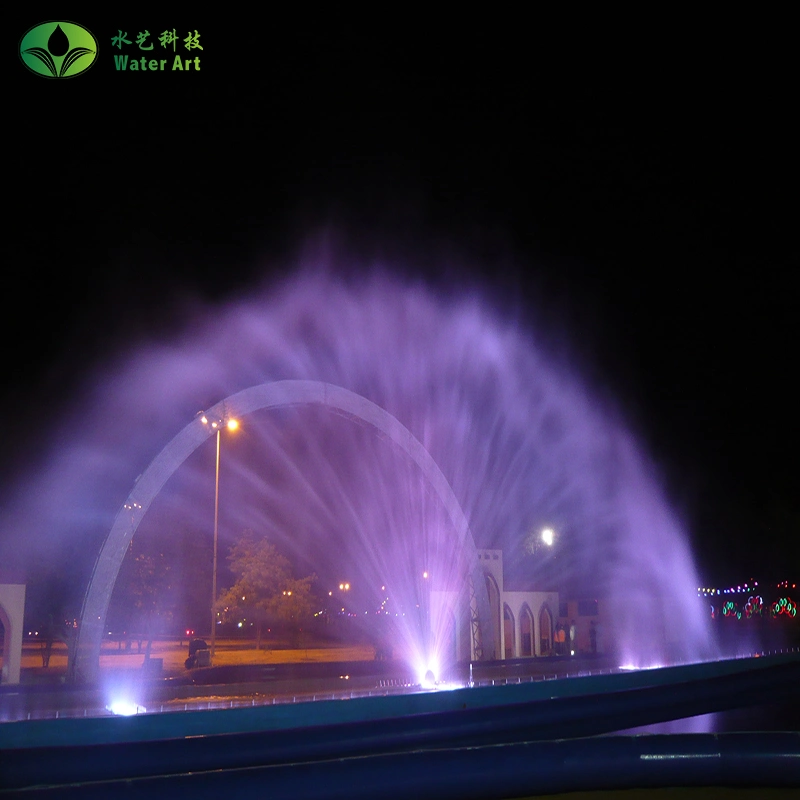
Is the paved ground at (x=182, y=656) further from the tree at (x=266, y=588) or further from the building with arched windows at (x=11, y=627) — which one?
the building with arched windows at (x=11, y=627)

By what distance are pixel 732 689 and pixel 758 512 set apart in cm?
3641

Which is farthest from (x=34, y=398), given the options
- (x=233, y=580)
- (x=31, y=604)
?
(x=233, y=580)

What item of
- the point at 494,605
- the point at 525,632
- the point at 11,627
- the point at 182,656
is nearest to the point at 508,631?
the point at 494,605

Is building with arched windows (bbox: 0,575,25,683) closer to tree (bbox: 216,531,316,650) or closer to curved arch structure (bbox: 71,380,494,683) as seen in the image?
curved arch structure (bbox: 71,380,494,683)

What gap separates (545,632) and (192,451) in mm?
21331

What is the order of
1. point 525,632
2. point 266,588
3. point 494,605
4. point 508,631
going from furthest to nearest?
point 266,588
point 525,632
point 508,631
point 494,605

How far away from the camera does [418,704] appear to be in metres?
14.3

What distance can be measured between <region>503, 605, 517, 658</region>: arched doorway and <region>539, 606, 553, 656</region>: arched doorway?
1729mm

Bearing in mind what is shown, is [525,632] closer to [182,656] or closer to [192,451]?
[182,656]

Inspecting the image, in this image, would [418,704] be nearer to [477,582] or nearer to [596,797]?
[596,797]

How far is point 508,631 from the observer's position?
35.9 metres

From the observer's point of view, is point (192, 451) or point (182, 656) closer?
point (192, 451)

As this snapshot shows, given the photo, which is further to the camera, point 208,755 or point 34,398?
point 34,398

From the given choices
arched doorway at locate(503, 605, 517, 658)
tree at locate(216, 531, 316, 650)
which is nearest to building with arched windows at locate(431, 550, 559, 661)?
arched doorway at locate(503, 605, 517, 658)
